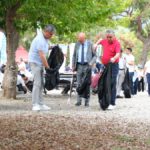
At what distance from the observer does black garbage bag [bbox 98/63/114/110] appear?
26.7 feet

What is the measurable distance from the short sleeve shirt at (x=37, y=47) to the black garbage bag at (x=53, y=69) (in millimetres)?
826

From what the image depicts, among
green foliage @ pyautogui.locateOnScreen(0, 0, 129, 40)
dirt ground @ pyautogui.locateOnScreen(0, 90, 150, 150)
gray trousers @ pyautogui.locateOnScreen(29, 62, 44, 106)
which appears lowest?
dirt ground @ pyautogui.locateOnScreen(0, 90, 150, 150)

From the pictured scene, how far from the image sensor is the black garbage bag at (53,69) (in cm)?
844

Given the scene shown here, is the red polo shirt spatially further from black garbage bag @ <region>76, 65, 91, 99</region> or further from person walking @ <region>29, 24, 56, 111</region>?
person walking @ <region>29, 24, 56, 111</region>

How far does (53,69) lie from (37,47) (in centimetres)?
120

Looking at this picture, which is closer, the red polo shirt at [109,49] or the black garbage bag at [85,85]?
the red polo shirt at [109,49]

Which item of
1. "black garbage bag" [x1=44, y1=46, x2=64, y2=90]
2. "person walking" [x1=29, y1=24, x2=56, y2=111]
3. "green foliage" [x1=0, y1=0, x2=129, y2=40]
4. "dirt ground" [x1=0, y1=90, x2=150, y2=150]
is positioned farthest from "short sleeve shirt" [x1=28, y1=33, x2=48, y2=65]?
"green foliage" [x1=0, y1=0, x2=129, y2=40]

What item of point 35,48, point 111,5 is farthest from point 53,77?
point 111,5

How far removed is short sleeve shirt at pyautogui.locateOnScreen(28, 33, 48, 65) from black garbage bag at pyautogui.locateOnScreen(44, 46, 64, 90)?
32.5 inches

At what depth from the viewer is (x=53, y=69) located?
8.43m

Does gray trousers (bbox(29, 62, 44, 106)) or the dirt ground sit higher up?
gray trousers (bbox(29, 62, 44, 106))

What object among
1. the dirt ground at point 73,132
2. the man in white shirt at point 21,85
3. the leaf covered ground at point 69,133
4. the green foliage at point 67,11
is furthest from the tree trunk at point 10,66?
the leaf covered ground at point 69,133

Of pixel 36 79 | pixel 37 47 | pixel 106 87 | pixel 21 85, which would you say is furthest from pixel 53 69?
pixel 21 85

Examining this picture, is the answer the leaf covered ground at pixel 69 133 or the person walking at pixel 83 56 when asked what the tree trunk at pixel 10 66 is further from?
the leaf covered ground at pixel 69 133
